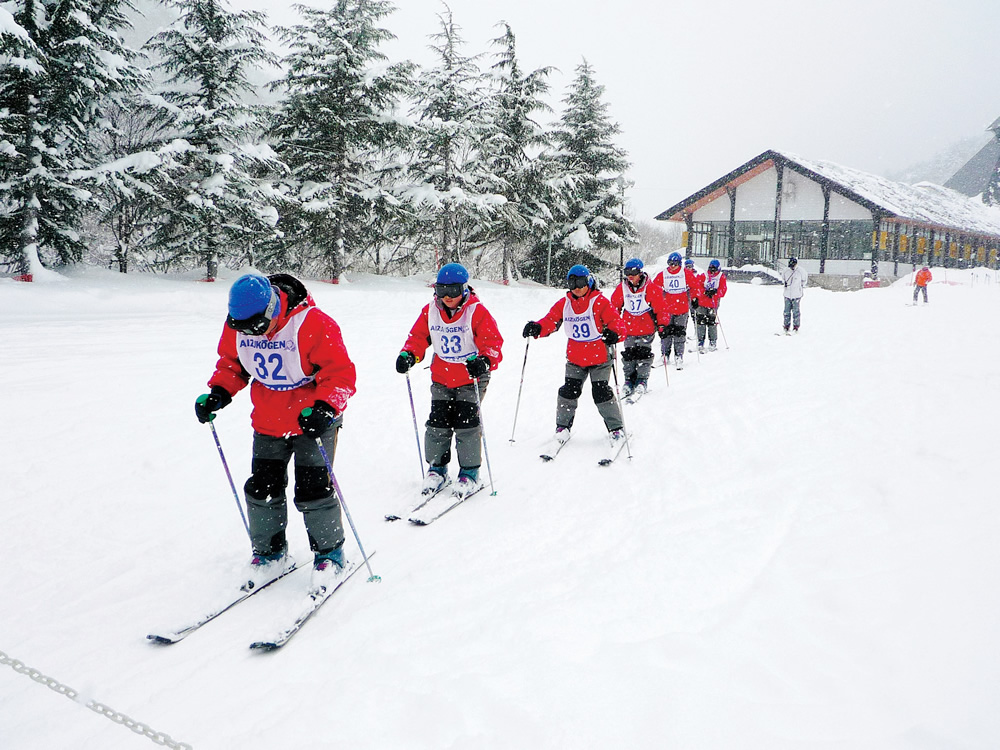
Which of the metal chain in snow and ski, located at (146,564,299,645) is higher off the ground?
the metal chain in snow

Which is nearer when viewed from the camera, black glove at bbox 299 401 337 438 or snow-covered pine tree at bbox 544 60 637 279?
black glove at bbox 299 401 337 438

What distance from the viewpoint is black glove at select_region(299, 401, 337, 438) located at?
3.16 meters

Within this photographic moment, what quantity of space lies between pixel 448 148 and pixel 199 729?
815 inches

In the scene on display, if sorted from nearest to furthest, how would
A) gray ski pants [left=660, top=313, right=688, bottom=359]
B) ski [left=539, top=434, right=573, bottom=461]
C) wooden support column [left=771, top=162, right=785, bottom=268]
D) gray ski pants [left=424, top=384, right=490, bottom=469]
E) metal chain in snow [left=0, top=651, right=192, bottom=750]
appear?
metal chain in snow [left=0, top=651, right=192, bottom=750] → gray ski pants [left=424, top=384, right=490, bottom=469] → ski [left=539, top=434, right=573, bottom=461] → gray ski pants [left=660, top=313, right=688, bottom=359] → wooden support column [left=771, top=162, right=785, bottom=268]

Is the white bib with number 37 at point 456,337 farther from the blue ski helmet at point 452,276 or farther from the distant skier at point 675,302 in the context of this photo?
the distant skier at point 675,302

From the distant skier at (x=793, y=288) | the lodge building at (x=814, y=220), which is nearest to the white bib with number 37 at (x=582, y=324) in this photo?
the distant skier at (x=793, y=288)

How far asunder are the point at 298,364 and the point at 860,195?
32.3 metres

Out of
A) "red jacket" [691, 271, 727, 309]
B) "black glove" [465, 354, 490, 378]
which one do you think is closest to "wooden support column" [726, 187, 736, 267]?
"red jacket" [691, 271, 727, 309]

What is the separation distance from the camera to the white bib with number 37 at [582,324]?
19.9 feet

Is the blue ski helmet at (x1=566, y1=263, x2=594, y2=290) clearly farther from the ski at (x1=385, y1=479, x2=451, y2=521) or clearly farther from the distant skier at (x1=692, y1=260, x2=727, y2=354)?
the distant skier at (x1=692, y1=260, x2=727, y2=354)

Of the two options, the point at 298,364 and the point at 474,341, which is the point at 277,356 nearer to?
the point at 298,364

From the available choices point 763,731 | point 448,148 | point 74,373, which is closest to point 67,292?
point 74,373

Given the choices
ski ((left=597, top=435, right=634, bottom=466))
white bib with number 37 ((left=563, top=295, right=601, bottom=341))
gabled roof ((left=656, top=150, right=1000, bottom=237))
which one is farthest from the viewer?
gabled roof ((left=656, top=150, right=1000, bottom=237))

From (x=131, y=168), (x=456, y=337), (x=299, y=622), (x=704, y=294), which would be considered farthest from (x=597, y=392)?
(x=131, y=168)
